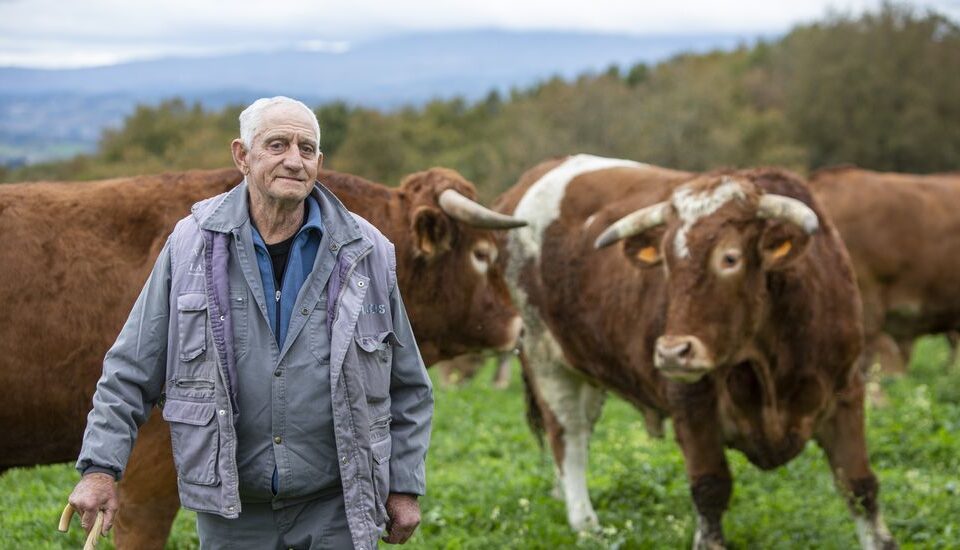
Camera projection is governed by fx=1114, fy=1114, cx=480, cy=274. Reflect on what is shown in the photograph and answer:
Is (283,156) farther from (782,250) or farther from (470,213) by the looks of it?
(782,250)

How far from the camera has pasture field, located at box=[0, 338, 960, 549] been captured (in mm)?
6336

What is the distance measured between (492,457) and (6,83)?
44.9 m

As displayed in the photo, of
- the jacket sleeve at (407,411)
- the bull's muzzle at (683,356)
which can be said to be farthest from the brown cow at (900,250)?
the jacket sleeve at (407,411)

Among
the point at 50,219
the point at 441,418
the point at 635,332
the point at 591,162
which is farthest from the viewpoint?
the point at 441,418

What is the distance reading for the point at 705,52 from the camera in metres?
82.0

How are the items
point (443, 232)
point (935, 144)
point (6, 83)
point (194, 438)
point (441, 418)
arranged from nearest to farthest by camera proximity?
1. point (194, 438)
2. point (443, 232)
3. point (441, 418)
4. point (935, 144)
5. point (6, 83)

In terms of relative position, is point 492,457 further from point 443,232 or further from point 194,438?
point 194,438

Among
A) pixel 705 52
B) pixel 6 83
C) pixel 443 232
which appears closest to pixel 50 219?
pixel 443 232

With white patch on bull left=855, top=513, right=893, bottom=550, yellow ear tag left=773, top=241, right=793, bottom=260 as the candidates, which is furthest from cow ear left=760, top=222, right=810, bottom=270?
white patch on bull left=855, top=513, right=893, bottom=550

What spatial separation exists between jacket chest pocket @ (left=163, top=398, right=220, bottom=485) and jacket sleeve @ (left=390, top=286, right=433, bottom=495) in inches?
22.2

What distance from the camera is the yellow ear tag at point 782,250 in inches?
229

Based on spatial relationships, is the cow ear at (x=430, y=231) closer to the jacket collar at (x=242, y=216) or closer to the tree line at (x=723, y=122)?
the jacket collar at (x=242, y=216)

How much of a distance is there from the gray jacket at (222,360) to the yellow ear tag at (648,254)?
3.21 metres

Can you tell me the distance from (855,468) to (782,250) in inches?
52.1
